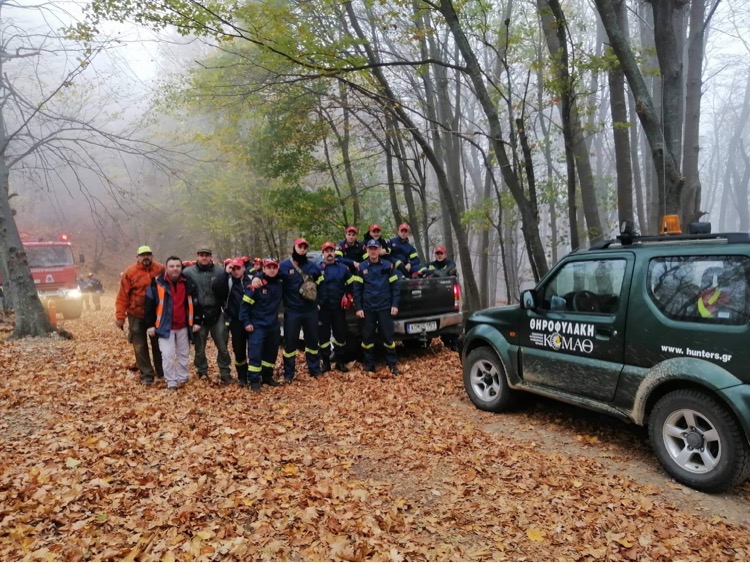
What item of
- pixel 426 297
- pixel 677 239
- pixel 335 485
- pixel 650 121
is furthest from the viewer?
pixel 426 297

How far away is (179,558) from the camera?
9.89ft

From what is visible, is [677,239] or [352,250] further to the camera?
[352,250]

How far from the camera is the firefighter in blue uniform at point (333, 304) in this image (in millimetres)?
7836

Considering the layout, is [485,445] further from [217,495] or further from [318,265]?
[318,265]

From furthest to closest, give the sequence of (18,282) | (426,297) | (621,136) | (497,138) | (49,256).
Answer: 1. (49,256)
2. (18,282)
3. (621,136)
4. (426,297)
5. (497,138)

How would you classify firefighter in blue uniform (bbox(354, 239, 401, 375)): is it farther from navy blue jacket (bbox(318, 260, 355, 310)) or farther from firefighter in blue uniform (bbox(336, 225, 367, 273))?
firefighter in blue uniform (bbox(336, 225, 367, 273))

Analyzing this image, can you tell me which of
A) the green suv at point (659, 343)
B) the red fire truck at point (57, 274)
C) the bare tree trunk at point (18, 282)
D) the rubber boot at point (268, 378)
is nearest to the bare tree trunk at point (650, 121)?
the green suv at point (659, 343)

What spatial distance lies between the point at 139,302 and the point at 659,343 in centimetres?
658

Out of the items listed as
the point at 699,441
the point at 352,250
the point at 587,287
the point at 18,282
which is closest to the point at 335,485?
the point at 699,441

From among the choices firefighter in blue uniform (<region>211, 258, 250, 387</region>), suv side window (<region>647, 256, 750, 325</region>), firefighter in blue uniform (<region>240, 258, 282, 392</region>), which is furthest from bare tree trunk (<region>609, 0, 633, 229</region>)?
firefighter in blue uniform (<region>211, 258, 250, 387</region>)

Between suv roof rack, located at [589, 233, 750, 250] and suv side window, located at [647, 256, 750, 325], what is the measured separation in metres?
0.19

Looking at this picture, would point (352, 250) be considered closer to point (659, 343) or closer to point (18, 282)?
point (659, 343)

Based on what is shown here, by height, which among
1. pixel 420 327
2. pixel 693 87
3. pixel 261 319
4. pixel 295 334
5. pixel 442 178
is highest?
pixel 693 87

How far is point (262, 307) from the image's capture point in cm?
716
